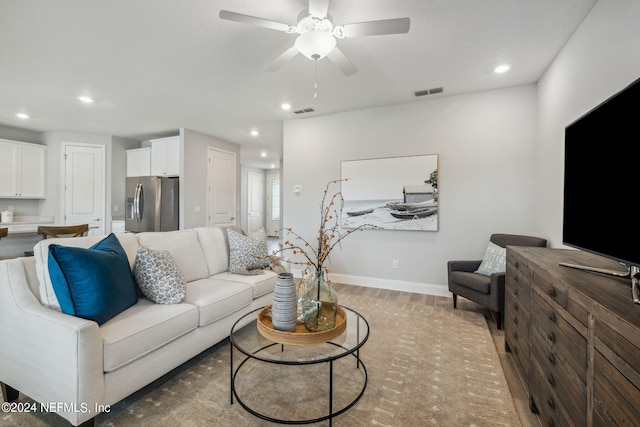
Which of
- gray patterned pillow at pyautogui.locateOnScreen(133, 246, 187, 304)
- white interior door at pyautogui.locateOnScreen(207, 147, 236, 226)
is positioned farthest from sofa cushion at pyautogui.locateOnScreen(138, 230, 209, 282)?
white interior door at pyautogui.locateOnScreen(207, 147, 236, 226)

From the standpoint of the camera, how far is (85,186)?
17.6 ft

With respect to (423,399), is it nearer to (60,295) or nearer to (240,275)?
(240,275)

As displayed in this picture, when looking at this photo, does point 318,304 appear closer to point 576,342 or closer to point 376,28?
point 576,342

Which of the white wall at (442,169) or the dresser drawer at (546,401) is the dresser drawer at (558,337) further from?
the white wall at (442,169)

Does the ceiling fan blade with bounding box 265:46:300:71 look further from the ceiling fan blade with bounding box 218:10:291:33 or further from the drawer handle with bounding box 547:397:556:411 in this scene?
the drawer handle with bounding box 547:397:556:411

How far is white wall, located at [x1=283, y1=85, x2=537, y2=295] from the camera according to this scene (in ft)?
10.9

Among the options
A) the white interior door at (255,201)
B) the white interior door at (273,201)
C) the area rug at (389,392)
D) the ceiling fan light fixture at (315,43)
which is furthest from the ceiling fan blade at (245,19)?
the white interior door at (273,201)

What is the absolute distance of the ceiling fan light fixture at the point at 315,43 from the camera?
1.83 meters

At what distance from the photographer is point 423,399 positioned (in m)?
1.71

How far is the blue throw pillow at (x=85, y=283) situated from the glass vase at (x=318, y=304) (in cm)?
111

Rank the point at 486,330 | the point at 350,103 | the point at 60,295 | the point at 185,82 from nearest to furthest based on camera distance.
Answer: the point at 60,295, the point at 486,330, the point at 185,82, the point at 350,103

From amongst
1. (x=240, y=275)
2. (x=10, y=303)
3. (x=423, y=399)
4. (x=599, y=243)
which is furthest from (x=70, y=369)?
(x=599, y=243)

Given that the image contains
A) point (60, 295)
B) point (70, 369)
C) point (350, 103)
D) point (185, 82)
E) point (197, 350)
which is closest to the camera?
point (70, 369)

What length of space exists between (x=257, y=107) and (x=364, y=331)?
341 centimetres
